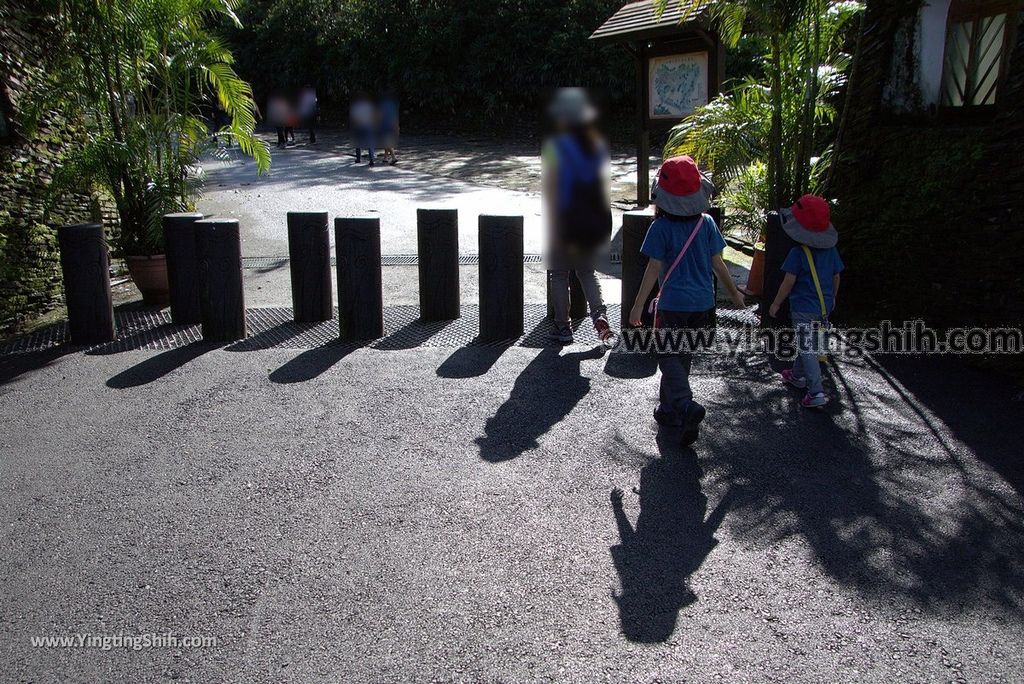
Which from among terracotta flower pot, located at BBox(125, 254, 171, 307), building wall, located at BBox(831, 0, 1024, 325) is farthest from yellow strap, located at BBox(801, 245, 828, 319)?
terracotta flower pot, located at BBox(125, 254, 171, 307)

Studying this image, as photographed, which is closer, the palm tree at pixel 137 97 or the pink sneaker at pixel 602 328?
the pink sneaker at pixel 602 328

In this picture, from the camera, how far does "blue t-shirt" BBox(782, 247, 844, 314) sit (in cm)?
551

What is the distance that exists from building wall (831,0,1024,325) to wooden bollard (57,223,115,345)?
→ 6.31 m

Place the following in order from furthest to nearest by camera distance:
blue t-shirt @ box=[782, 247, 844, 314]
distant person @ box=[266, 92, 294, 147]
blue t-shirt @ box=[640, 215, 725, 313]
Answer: distant person @ box=[266, 92, 294, 147] → blue t-shirt @ box=[782, 247, 844, 314] → blue t-shirt @ box=[640, 215, 725, 313]

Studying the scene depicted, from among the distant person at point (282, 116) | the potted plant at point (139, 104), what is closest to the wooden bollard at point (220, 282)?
the potted plant at point (139, 104)

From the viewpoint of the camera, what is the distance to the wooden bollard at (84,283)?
7301mm

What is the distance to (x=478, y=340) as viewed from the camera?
23.9 ft

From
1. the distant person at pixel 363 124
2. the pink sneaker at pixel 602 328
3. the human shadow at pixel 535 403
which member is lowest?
the human shadow at pixel 535 403

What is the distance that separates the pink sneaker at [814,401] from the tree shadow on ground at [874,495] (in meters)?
0.06

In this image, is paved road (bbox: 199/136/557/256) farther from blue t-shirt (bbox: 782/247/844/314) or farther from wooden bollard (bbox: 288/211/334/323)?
blue t-shirt (bbox: 782/247/844/314)

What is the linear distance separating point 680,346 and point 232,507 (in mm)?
2619

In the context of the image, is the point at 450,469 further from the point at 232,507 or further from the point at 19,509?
the point at 19,509

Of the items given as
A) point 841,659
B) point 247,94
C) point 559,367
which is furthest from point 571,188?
point 247,94

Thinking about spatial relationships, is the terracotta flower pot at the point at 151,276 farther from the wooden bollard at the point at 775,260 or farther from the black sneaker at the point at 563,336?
the wooden bollard at the point at 775,260
